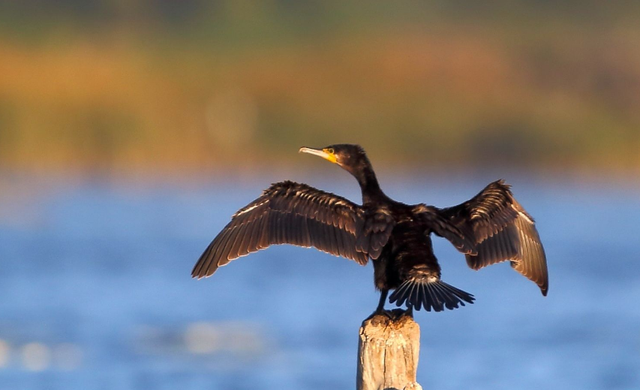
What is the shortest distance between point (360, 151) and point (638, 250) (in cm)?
1642

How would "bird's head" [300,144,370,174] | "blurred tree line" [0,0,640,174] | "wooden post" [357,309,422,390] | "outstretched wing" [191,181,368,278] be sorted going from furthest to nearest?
"blurred tree line" [0,0,640,174]
"bird's head" [300,144,370,174]
"outstretched wing" [191,181,368,278]
"wooden post" [357,309,422,390]

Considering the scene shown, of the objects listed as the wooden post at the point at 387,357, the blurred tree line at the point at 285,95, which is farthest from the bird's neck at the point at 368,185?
the blurred tree line at the point at 285,95

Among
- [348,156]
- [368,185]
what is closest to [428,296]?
[368,185]

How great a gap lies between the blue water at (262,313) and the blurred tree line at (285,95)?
8.76ft

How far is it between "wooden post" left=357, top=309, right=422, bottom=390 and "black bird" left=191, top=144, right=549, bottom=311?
0.62 m

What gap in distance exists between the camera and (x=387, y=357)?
646 cm

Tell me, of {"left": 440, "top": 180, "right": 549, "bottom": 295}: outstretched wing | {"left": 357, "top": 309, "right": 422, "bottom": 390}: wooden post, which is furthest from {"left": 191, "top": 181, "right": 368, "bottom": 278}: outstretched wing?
{"left": 357, "top": 309, "right": 422, "bottom": 390}: wooden post

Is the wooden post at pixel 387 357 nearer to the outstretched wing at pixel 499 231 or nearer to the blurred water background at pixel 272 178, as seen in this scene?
the outstretched wing at pixel 499 231

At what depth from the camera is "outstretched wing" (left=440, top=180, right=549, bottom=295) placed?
770 cm

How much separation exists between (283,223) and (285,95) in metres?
25.2

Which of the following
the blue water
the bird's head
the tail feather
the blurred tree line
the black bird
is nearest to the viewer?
the tail feather

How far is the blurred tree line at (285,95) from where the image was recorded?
29688 millimetres

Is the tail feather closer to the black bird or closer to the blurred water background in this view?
the black bird

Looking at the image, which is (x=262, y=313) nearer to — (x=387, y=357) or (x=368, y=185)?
(x=368, y=185)
